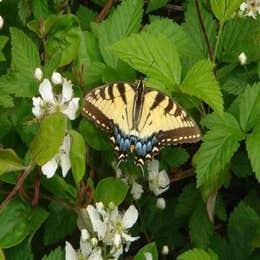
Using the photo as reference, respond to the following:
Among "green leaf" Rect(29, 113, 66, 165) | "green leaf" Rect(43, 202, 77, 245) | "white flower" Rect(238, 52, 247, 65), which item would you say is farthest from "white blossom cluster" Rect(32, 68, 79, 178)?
"white flower" Rect(238, 52, 247, 65)

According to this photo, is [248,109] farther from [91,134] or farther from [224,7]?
[91,134]

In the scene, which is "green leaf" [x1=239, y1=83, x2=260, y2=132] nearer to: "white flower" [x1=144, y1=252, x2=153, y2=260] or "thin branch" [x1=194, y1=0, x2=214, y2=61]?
"thin branch" [x1=194, y1=0, x2=214, y2=61]

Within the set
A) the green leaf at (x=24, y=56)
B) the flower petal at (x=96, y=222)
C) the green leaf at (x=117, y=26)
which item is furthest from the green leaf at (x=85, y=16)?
the flower petal at (x=96, y=222)

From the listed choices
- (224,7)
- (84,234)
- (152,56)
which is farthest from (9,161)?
(224,7)

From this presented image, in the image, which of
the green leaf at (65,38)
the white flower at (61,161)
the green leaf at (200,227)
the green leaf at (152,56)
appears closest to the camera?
the white flower at (61,161)

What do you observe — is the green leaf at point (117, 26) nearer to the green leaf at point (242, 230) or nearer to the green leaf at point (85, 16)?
the green leaf at point (85, 16)

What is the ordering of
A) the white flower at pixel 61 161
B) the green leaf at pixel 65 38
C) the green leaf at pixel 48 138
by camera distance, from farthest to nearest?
the green leaf at pixel 65 38 → the white flower at pixel 61 161 → the green leaf at pixel 48 138
